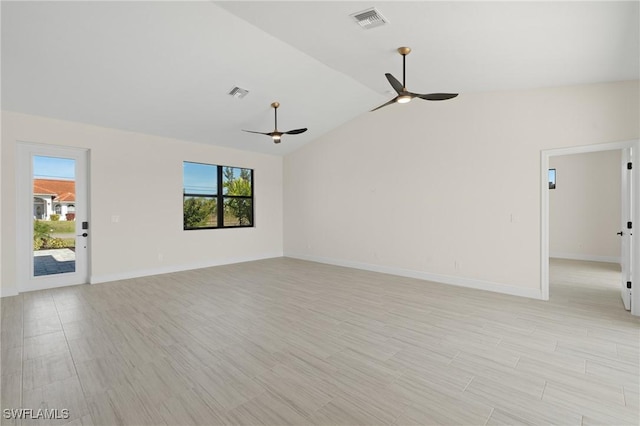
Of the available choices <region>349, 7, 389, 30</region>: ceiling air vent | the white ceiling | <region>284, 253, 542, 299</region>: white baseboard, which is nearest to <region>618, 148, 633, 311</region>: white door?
<region>284, 253, 542, 299</region>: white baseboard

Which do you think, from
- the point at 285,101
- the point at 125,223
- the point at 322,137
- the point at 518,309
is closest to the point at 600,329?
the point at 518,309

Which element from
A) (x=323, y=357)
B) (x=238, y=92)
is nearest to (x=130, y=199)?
(x=238, y=92)

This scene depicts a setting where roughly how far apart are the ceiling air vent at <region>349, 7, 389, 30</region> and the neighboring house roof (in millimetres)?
5531

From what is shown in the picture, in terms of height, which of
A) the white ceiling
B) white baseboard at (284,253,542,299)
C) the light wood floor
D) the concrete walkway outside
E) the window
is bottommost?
the light wood floor

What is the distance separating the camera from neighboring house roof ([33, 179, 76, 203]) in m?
4.94

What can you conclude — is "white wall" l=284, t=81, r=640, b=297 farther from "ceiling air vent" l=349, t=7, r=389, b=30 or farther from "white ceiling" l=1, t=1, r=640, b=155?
"ceiling air vent" l=349, t=7, r=389, b=30

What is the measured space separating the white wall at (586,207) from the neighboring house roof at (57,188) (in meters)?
10.9

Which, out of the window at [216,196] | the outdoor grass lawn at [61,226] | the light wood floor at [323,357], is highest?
the window at [216,196]

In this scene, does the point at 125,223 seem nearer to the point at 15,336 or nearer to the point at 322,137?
the point at 15,336

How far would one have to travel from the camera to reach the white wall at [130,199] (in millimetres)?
4617

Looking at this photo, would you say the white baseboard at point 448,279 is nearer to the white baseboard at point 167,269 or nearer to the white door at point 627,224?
the white door at point 627,224

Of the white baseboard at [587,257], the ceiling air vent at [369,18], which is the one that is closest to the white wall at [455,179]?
the ceiling air vent at [369,18]

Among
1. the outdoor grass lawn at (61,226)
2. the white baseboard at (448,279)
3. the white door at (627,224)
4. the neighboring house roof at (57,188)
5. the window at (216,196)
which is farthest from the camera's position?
the window at (216,196)

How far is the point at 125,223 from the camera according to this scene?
575 centimetres
